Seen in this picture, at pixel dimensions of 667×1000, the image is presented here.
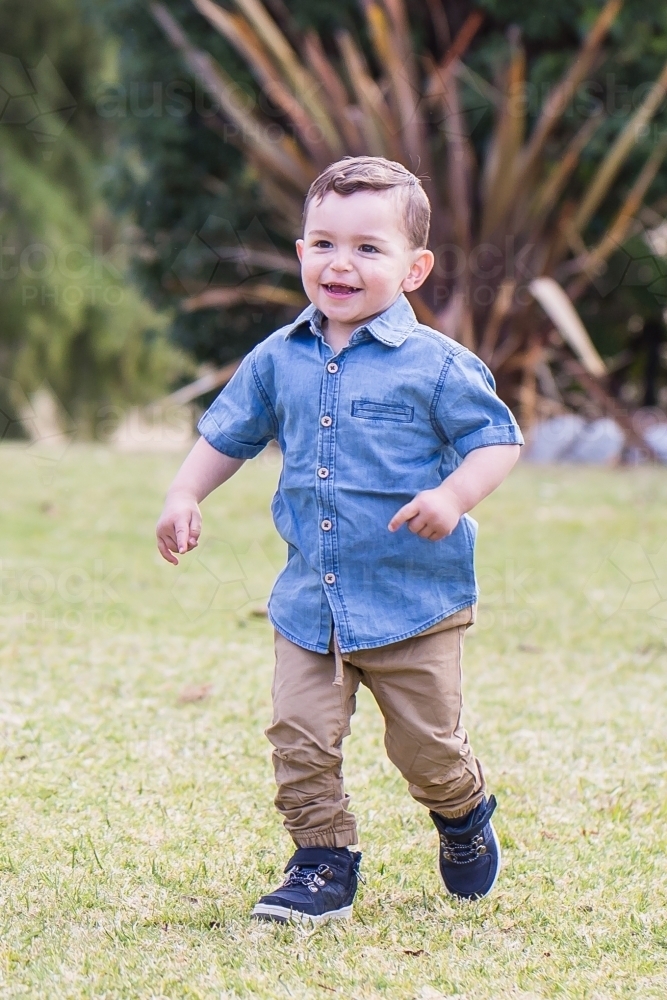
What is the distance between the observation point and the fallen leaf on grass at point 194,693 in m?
3.39

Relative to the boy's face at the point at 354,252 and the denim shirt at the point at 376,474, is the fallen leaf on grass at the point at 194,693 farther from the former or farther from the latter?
the boy's face at the point at 354,252

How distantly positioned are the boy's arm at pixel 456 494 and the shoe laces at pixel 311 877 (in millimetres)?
587

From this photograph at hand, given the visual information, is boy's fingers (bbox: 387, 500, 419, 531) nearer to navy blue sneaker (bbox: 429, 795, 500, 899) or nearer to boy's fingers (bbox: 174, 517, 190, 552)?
boy's fingers (bbox: 174, 517, 190, 552)

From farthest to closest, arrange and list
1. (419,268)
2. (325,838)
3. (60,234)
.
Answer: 1. (60,234)
2. (419,268)
3. (325,838)

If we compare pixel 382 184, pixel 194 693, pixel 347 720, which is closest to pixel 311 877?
pixel 347 720

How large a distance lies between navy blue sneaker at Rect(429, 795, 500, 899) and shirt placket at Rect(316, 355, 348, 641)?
0.48m

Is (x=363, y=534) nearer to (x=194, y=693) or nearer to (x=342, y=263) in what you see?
(x=342, y=263)

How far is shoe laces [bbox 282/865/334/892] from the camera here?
2.09 metres

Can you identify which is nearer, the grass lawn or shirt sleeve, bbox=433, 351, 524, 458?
the grass lawn

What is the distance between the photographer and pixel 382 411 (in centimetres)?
211

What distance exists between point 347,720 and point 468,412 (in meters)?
0.55

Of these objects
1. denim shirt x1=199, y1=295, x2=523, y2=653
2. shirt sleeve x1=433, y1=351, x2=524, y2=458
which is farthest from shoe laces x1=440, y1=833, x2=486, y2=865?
shirt sleeve x1=433, y1=351, x2=524, y2=458

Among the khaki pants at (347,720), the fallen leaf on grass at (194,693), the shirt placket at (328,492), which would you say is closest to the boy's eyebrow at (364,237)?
the shirt placket at (328,492)

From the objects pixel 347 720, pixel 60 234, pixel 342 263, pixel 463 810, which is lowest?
pixel 463 810
